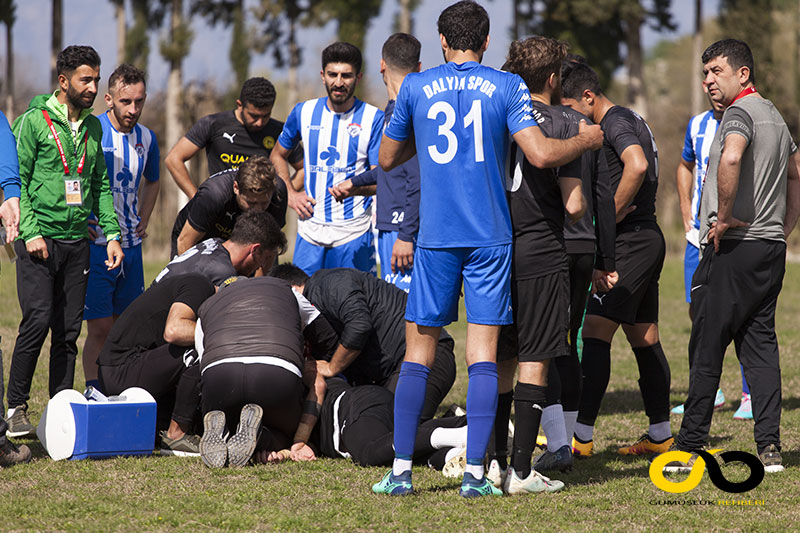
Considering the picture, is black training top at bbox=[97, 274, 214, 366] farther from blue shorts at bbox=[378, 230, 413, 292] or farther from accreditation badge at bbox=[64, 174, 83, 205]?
blue shorts at bbox=[378, 230, 413, 292]

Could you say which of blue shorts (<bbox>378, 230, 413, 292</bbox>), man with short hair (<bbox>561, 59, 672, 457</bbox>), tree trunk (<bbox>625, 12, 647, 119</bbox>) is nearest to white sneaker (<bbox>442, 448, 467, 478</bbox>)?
man with short hair (<bbox>561, 59, 672, 457</bbox>)

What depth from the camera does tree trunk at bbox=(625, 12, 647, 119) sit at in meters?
28.3

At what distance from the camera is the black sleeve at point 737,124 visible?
15.9ft

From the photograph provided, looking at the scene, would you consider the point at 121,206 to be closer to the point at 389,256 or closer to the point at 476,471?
the point at 389,256

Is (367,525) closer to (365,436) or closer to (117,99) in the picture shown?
(365,436)

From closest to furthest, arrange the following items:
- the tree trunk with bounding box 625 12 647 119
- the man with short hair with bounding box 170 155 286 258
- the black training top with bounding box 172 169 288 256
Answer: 1. the man with short hair with bounding box 170 155 286 258
2. the black training top with bounding box 172 169 288 256
3. the tree trunk with bounding box 625 12 647 119

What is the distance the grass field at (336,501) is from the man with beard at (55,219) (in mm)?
653

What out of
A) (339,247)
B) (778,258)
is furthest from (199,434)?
(778,258)

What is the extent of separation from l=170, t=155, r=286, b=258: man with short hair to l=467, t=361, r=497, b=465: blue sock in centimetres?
253

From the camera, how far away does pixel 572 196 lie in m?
4.48

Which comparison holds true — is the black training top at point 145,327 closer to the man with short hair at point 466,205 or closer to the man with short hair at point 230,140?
the man with short hair at point 466,205

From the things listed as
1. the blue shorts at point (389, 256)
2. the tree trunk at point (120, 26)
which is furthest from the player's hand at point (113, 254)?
the tree trunk at point (120, 26)

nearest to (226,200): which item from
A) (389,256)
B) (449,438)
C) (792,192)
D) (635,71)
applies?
(389,256)

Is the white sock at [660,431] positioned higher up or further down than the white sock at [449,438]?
further down
